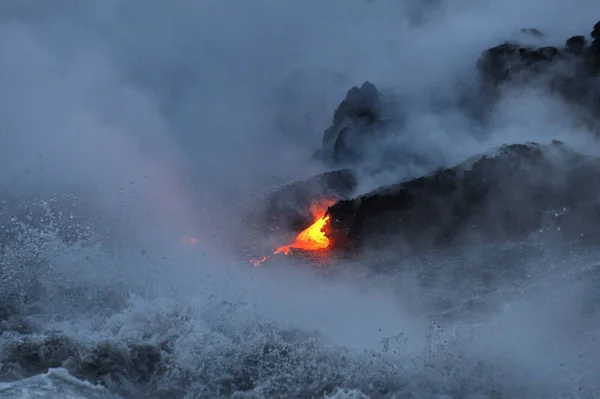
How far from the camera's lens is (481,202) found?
9195 millimetres

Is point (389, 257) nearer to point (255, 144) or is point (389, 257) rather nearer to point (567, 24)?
point (255, 144)

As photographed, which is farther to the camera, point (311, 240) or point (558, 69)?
point (558, 69)

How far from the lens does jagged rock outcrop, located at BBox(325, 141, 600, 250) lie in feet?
29.9

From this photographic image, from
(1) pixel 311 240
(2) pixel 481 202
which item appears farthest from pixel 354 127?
(2) pixel 481 202

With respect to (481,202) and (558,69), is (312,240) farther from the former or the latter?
(558,69)

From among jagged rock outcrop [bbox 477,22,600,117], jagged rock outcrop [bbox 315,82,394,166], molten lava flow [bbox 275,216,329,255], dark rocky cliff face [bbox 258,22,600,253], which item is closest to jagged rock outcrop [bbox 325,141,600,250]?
dark rocky cliff face [bbox 258,22,600,253]

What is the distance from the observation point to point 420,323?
766cm

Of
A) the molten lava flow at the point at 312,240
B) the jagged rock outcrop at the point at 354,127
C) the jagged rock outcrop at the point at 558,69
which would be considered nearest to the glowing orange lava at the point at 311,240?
the molten lava flow at the point at 312,240

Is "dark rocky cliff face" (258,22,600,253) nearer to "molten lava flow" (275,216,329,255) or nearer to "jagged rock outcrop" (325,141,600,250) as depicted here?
"jagged rock outcrop" (325,141,600,250)

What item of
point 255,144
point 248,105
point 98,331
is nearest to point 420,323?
point 98,331

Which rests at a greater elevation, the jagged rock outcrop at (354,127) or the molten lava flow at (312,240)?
the jagged rock outcrop at (354,127)

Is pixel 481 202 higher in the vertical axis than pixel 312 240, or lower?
higher

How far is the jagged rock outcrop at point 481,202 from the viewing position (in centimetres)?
912

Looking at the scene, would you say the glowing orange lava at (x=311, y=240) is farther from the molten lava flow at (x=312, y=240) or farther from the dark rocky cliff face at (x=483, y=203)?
the dark rocky cliff face at (x=483, y=203)
